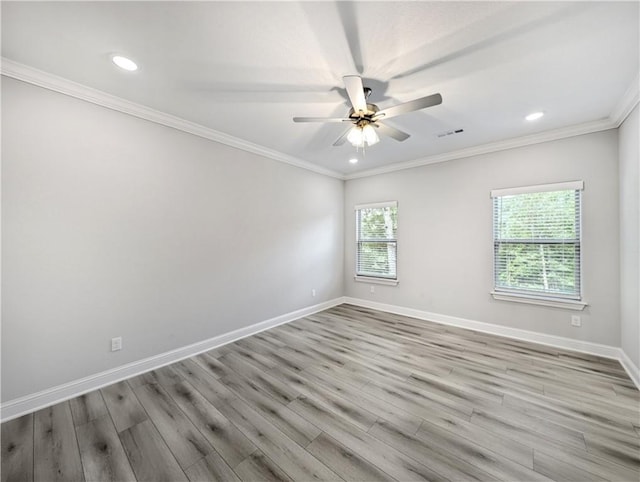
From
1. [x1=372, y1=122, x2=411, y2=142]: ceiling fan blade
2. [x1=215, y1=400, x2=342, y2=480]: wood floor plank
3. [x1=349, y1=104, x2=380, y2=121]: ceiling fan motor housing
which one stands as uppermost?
[x1=349, y1=104, x2=380, y2=121]: ceiling fan motor housing

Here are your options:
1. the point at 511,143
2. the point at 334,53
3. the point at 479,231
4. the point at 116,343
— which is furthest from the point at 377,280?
the point at 116,343

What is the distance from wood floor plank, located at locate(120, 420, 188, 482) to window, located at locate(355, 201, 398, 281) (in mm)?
4000

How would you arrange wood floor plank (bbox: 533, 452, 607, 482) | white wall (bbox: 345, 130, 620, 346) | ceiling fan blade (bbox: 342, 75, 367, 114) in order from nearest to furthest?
1. wood floor plank (bbox: 533, 452, 607, 482)
2. ceiling fan blade (bbox: 342, 75, 367, 114)
3. white wall (bbox: 345, 130, 620, 346)

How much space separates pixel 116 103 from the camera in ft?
8.29

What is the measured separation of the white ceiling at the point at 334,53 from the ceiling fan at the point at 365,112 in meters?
0.27

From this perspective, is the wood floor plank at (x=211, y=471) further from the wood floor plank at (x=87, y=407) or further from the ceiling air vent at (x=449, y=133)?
the ceiling air vent at (x=449, y=133)

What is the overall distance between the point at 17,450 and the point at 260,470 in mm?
1658

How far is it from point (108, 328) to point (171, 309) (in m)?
0.58

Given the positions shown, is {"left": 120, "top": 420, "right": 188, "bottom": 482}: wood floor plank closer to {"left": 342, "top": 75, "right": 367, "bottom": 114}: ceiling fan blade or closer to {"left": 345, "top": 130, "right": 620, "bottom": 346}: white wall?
{"left": 342, "top": 75, "right": 367, "bottom": 114}: ceiling fan blade

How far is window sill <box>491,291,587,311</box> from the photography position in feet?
10.4

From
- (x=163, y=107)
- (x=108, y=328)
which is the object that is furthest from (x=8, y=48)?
(x=108, y=328)

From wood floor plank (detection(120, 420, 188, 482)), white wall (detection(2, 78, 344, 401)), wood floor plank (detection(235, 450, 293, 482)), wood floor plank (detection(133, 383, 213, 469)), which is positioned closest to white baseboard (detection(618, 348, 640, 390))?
wood floor plank (detection(235, 450, 293, 482))

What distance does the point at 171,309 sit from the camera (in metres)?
2.95

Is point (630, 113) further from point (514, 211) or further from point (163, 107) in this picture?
point (163, 107)
